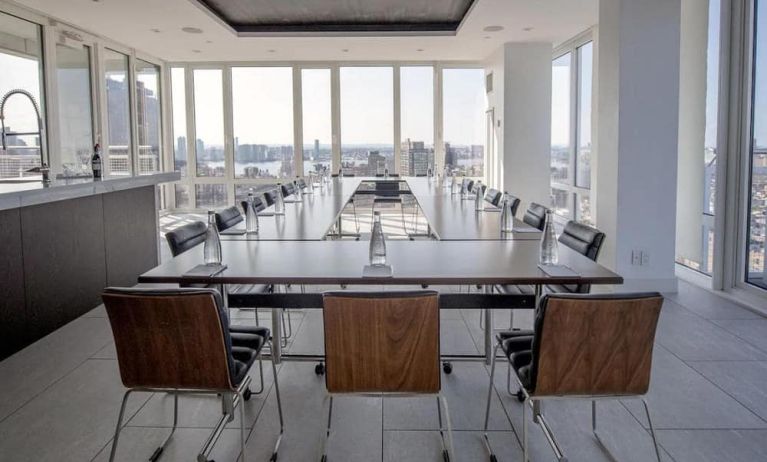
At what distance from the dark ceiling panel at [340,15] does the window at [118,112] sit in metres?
2.08

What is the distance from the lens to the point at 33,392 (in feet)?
10.0

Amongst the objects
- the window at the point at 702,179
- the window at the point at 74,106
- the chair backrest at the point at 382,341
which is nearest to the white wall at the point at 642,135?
the window at the point at 702,179

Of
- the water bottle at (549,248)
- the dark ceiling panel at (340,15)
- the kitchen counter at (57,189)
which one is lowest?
the water bottle at (549,248)

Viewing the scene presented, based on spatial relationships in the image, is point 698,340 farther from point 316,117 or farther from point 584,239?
point 316,117

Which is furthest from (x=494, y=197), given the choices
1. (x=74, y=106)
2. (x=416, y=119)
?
(x=416, y=119)

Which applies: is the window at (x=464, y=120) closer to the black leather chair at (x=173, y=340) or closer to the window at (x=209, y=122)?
the window at (x=209, y=122)

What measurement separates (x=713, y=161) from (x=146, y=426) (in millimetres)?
4786

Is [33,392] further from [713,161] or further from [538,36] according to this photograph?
[538,36]

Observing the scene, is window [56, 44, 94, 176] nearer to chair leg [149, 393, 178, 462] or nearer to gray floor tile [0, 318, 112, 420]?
gray floor tile [0, 318, 112, 420]

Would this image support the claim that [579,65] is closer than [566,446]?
No

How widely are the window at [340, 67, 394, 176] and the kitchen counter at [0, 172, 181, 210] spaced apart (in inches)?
233

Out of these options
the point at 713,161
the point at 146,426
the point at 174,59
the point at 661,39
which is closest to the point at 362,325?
the point at 146,426

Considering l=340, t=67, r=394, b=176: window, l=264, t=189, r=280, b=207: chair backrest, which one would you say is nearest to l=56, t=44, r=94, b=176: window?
l=264, t=189, r=280, b=207: chair backrest

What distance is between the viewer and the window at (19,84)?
21.4ft
